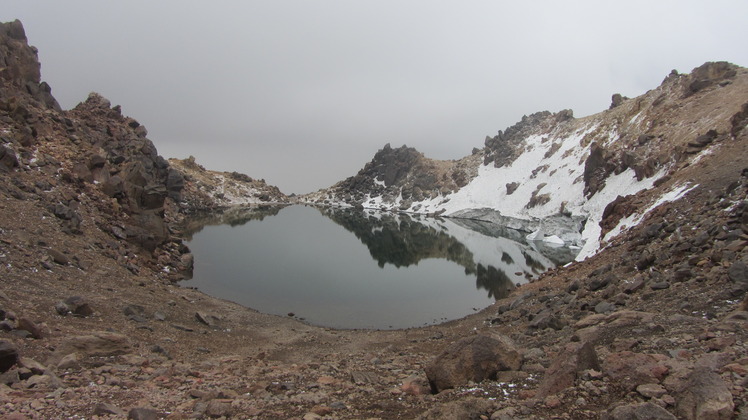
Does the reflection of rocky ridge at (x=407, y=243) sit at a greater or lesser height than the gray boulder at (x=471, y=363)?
greater

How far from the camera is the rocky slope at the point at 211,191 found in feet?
414

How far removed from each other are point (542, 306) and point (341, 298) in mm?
18228

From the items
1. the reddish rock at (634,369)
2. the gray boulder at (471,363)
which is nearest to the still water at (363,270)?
the gray boulder at (471,363)

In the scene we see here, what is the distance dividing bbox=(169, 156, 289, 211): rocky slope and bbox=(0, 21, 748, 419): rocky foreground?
3475 inches

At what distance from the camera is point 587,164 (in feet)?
231

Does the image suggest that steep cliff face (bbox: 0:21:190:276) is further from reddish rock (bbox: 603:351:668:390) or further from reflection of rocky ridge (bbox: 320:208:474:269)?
reddish rock (bbox: 603:351:668:390)

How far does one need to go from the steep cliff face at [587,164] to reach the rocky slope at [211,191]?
46286mm

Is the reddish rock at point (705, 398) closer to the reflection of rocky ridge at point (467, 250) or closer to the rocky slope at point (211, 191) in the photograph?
the reflection of rocky ridge at point (467, 250)

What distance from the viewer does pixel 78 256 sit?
22891 mm

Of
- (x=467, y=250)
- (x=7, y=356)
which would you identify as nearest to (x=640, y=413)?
(x=7, y=356)

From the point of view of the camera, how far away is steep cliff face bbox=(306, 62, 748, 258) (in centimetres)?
3784

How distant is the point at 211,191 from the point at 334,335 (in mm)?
139547

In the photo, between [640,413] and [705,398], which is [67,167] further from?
[705,398]

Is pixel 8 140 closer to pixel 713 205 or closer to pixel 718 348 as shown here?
pixel 718 348
